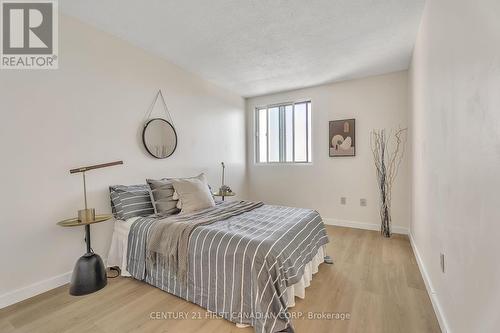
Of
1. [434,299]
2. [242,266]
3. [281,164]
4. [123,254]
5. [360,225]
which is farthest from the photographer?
[281,164]

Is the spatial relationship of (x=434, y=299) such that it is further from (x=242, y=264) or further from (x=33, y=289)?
(x=33, y=289)

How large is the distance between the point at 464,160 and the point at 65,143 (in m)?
3.13

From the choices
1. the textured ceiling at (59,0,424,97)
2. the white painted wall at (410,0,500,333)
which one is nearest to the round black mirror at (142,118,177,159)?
the textured ceiling at (59,0,424,97)

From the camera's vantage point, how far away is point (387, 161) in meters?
3.64

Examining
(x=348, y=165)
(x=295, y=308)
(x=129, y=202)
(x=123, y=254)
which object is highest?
(x=348, y=165)

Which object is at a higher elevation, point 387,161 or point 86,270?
point 387,161

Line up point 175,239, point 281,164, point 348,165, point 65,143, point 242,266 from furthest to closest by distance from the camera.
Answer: point 281,164 < point 348,165 < point 65,143 < point 175,239 < point 242,266

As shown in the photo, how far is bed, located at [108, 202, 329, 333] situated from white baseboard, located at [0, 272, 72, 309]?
484 mm

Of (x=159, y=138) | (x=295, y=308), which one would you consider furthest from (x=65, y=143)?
(x=295, y=308)

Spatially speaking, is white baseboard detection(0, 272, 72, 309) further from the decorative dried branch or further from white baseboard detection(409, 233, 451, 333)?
the decorative dried branch

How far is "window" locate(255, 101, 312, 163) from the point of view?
4413mm

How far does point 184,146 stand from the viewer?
3516 mm

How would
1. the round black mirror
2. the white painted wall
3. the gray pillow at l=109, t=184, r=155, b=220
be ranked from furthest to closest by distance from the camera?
the round black mirror
the gray pillow at l=109, t=184, r=155, b=220
the white painted wall

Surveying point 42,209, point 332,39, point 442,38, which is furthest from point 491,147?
point 42,209
